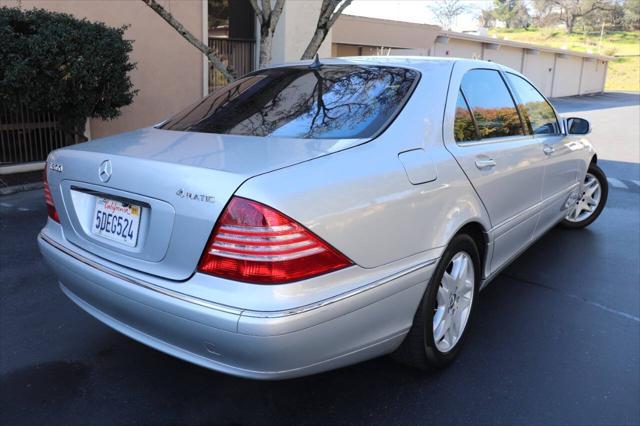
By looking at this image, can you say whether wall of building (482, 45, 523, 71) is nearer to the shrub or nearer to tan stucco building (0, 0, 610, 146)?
tan stucco building (0, 0, 610, 146)

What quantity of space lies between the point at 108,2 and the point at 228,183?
7.61 meters

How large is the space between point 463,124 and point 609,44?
8744 cm

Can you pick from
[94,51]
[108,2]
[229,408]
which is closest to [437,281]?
[229,408]

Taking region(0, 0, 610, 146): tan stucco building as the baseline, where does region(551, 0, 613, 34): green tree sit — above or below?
above

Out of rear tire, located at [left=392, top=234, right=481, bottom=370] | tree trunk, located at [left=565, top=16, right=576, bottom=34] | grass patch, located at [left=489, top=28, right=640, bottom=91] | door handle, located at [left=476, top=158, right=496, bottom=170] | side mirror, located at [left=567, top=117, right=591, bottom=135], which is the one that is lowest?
rear tire, located at [left=392, top=234, right=481, bottom=370]

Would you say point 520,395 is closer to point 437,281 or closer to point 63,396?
point 437,281

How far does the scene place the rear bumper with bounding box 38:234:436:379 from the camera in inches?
81.4

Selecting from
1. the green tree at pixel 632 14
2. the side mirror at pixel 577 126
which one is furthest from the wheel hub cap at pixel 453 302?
the green tree at pixel 632 14

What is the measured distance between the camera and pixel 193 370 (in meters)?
3.00

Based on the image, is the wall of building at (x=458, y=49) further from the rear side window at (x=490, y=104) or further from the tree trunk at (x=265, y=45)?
the rear side window at (x=490, y=104)

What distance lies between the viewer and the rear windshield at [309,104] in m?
2.74

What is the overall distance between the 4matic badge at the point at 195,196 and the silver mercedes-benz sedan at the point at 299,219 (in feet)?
0.04

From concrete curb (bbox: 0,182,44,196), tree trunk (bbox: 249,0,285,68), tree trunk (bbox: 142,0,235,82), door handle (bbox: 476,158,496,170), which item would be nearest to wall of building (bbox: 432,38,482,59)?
tree trunk (bbox: 249,0,285,68)

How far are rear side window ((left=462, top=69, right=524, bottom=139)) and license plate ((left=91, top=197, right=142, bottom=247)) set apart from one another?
1991mm
